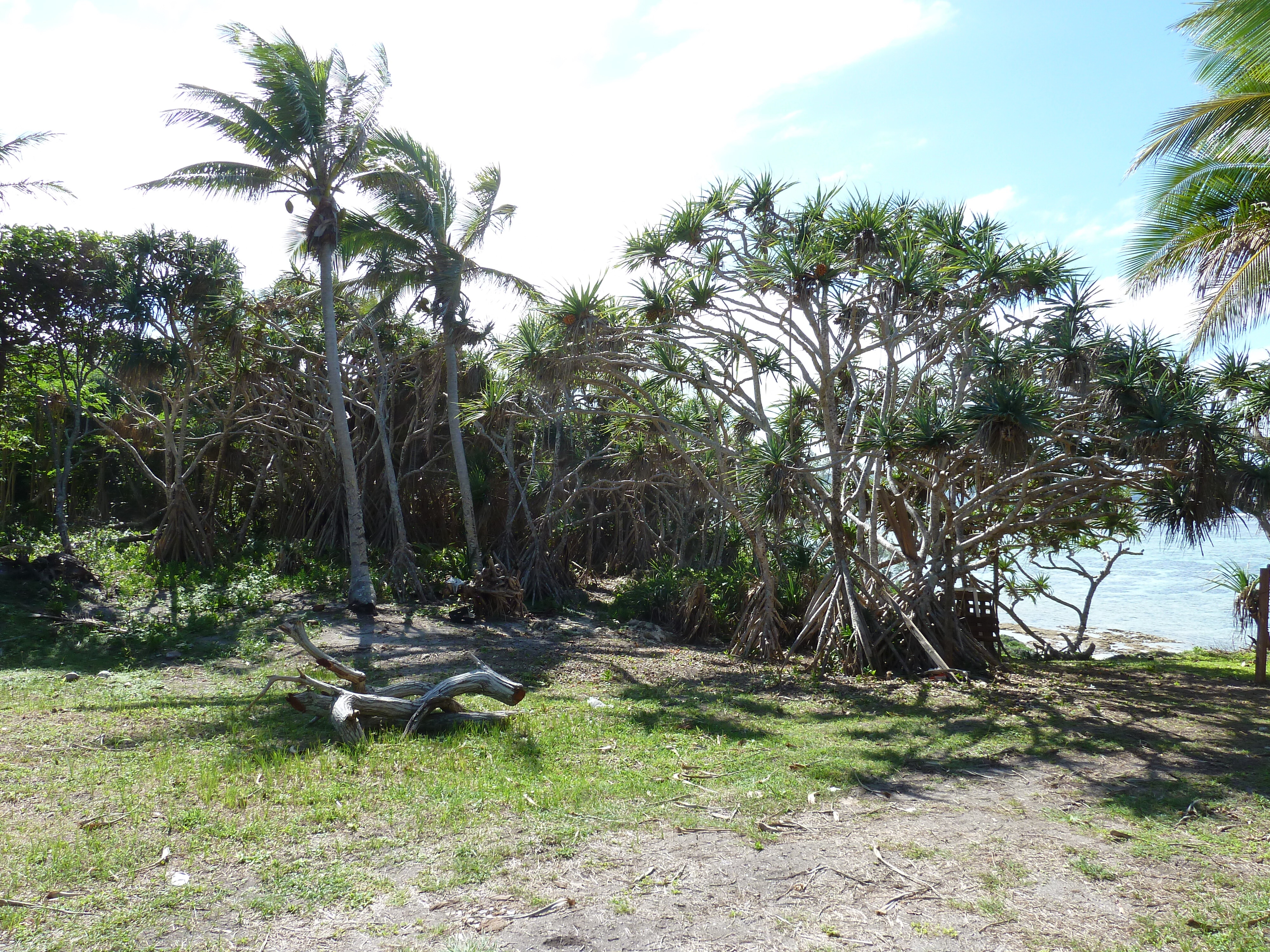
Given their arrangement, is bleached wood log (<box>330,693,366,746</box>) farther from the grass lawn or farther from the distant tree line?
the distant tree line

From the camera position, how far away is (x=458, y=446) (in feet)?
55.0

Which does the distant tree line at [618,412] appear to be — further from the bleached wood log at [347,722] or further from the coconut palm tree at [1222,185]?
the bleached wood log at [347,722]

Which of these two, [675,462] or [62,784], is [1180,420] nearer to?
[675,462]

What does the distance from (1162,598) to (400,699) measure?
36584 mm

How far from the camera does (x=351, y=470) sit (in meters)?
14.8

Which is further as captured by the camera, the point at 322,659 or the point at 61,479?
the point at 61,479

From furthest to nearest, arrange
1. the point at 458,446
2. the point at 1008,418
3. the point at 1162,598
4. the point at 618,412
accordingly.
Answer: the point at 1162,598 → the point at 458,446 → the point at 618,412 → the point at 1008,418

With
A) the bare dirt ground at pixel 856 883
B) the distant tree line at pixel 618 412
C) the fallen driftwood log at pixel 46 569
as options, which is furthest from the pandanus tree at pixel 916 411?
the fallen driftwood log at pixel 46 569

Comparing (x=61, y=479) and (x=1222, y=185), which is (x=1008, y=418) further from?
(x=61, y=479)

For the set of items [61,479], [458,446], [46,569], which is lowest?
[46,569]

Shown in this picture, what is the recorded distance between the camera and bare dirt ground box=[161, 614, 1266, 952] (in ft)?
12.6

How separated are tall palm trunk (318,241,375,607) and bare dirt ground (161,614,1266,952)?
992 centimetres

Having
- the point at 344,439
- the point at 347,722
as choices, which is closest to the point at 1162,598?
the point at 344,439

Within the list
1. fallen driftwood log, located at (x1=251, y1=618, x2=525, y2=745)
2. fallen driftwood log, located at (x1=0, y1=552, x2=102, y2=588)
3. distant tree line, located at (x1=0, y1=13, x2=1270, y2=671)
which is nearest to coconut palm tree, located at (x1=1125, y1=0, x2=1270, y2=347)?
distant tree line, located at (x1=0, y1=13, x2=1270, y2=671)
